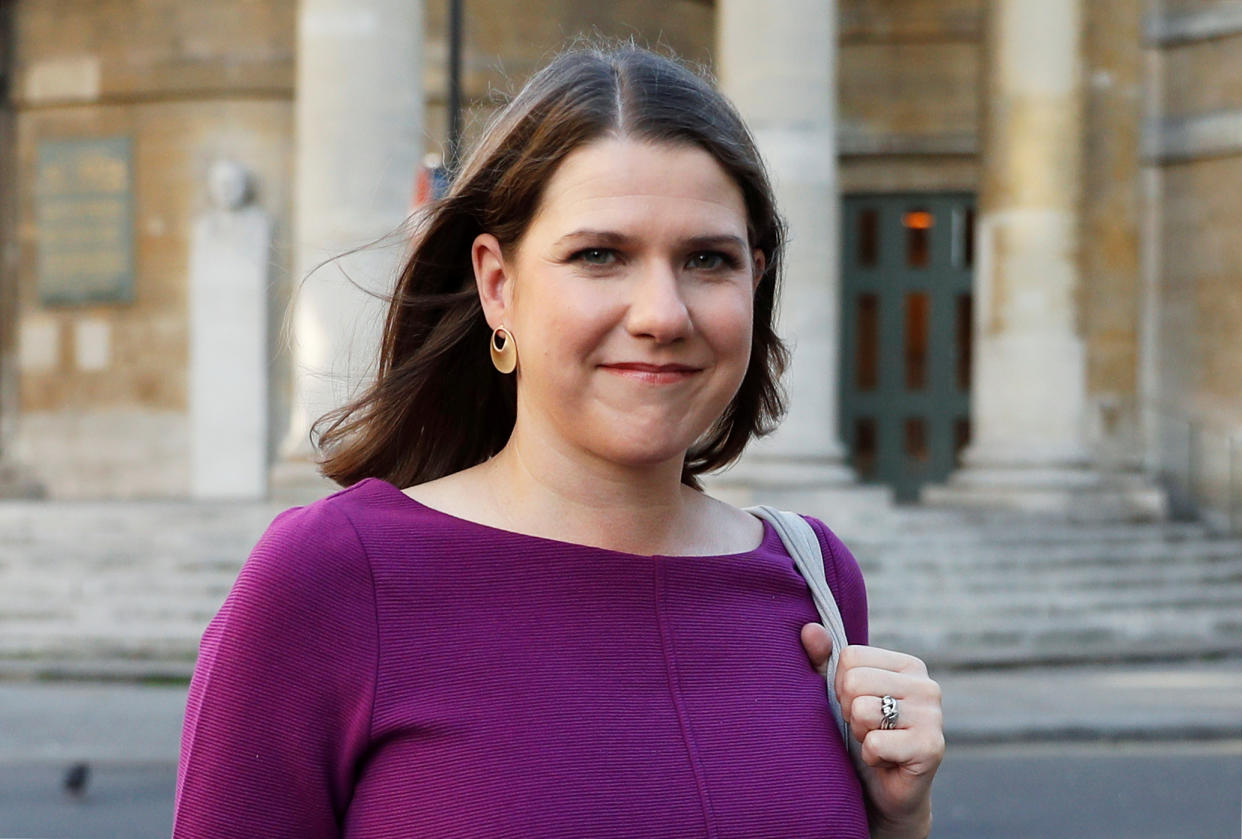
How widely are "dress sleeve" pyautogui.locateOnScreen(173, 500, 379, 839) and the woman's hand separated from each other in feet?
2.04

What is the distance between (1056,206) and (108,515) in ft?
34.4

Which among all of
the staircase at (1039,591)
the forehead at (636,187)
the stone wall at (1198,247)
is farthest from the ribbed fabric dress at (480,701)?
the stone wall at (1198,247)

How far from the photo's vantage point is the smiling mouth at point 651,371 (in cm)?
210

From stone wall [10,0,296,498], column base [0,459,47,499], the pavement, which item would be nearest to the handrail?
the pavement

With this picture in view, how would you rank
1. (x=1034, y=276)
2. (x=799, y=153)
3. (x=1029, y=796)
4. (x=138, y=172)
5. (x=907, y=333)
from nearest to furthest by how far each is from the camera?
1. (x=1029, y=796)
2. (x=799, y=153)
3. (x=1034, y=276)
4. (x=138, y=172)
5. (x=907, y=333)

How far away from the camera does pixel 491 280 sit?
7.54ft

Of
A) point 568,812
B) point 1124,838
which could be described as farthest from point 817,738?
point 1124,838

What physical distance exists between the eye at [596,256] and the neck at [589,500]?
253 millimetres

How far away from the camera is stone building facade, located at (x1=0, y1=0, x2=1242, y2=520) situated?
61.5 feet

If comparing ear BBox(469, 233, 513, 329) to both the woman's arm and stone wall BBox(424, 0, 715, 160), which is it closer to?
A: the woman's arm

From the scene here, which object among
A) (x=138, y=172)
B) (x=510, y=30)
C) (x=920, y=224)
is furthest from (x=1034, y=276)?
(x=138, y=172)

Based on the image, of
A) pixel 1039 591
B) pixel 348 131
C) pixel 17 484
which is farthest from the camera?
pixel 17 484

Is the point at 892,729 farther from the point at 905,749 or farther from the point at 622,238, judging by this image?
the point at 622,238

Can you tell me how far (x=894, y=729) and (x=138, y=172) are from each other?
20735 millimetres
